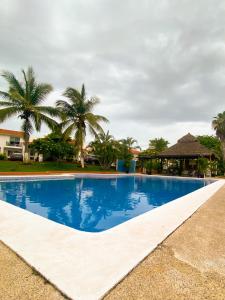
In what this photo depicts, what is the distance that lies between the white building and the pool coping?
3623 cm

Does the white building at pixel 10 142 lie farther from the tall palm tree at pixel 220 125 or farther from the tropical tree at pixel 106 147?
the tall palm tree at pixel 220 125

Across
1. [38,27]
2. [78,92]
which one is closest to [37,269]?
[38,27]

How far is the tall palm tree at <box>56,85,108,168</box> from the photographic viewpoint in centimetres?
2375

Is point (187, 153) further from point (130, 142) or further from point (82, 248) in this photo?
point (82, 248)

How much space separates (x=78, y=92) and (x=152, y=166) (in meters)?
14.3

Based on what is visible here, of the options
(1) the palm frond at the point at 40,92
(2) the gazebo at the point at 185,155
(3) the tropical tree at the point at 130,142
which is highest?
(1) the palm frond at the point at 40,92

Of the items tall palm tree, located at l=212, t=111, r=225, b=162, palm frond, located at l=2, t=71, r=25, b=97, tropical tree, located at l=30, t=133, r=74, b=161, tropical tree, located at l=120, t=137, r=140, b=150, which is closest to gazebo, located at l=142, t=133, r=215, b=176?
tropical tree, located at l=120, t=137, r=140, b=150

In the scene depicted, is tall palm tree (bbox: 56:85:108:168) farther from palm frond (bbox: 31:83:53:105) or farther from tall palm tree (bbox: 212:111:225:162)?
tall palm tree (bbox: 212:111:225:162)

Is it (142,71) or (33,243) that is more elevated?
(142,71)

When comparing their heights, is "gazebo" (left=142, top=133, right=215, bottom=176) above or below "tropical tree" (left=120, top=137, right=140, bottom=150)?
below

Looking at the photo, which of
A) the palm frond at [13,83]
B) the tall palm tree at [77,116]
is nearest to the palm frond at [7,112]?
the palm frond at [13,83]

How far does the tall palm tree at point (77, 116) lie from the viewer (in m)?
23.8

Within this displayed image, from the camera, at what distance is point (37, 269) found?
100 inches

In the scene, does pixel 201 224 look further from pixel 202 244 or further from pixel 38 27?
pixel 38 27
